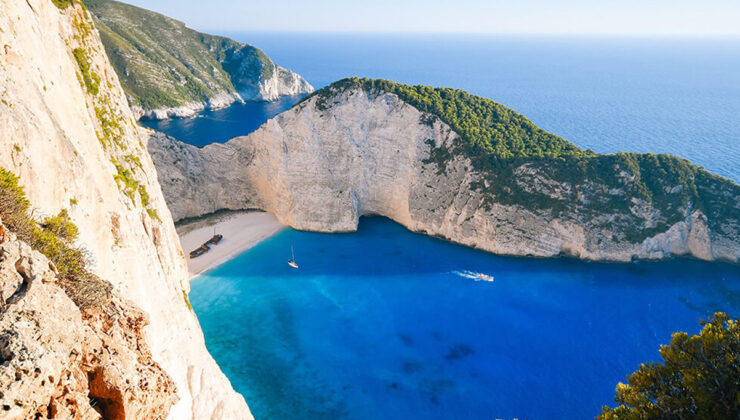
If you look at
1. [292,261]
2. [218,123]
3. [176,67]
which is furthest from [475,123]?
[176,67]

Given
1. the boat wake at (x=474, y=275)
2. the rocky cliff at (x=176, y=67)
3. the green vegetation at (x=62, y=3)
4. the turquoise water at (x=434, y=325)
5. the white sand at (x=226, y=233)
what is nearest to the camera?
the green vegetation at (x=62, y=3)

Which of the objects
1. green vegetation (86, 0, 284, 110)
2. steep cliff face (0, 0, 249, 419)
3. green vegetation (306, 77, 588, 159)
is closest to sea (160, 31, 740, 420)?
steep cliff face (0, 0, 249, 419)

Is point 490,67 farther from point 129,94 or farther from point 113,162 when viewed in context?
point 113,162

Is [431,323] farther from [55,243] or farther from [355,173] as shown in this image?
[55,243]

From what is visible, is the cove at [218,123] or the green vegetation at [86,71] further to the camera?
the cove at [218,123]

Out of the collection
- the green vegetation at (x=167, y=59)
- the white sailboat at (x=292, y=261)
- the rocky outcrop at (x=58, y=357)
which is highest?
the green vegetation at (x=167, y=59)

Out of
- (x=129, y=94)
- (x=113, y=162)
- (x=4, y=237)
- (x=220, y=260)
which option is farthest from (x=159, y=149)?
(x=129, y=94)

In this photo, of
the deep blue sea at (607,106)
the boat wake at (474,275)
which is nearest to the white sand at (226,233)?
the boat wake at (474,275)

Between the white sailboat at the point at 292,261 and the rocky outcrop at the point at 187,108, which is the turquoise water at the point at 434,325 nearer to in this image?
the white sailboat at the point at 292,261
